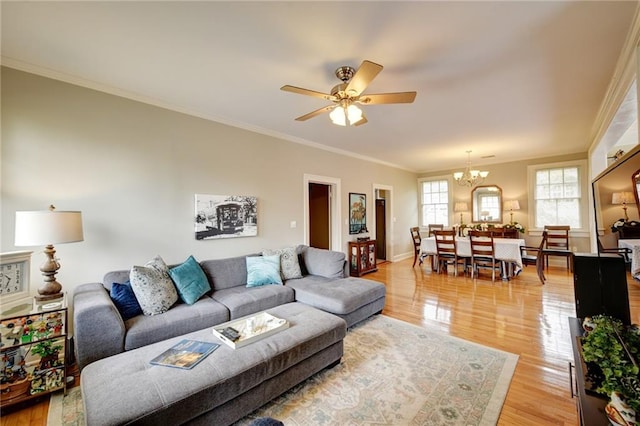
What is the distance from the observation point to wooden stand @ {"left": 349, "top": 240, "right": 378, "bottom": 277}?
5.49 meters

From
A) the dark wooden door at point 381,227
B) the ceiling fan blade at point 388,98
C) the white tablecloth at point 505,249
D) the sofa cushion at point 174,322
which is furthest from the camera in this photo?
the dark wooden door at point 381,227

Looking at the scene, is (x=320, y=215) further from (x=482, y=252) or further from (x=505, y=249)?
(x=505, y=249)

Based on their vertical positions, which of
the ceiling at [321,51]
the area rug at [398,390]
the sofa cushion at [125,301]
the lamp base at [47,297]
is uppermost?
the ceiling at [321,51]

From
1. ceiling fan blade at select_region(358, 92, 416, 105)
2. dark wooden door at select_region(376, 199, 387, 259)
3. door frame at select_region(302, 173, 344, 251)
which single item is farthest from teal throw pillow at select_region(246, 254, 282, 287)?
dark wooden door at select_region(376, 199, 387, 259)

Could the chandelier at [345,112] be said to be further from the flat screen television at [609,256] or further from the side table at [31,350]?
the side table at [31,350]

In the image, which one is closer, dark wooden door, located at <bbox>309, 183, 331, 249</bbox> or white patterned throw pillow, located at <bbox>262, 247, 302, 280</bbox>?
white patterned throw pillow, located at <bbox>262, 247, 302, 280</bbox>

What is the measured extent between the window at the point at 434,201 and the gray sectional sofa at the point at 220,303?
544cm

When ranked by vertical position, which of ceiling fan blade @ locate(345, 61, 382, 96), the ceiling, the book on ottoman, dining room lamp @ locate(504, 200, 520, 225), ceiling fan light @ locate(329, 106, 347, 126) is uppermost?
the ceiling

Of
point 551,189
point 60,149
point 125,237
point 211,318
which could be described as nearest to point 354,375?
point 211,318

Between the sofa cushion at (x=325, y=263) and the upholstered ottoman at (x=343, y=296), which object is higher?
the sofa cushion at (x=325, y=263)

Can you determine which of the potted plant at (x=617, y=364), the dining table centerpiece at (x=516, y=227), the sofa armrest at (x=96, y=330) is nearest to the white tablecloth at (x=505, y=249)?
the dining table centerpiece at (x=516, y=227)

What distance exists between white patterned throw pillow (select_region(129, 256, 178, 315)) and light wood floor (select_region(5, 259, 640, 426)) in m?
0.85

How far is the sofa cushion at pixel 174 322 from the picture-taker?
2064mm

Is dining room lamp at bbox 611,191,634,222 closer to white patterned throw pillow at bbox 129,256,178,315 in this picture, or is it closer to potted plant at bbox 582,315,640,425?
potted plant at bbox 582,315,640,425
